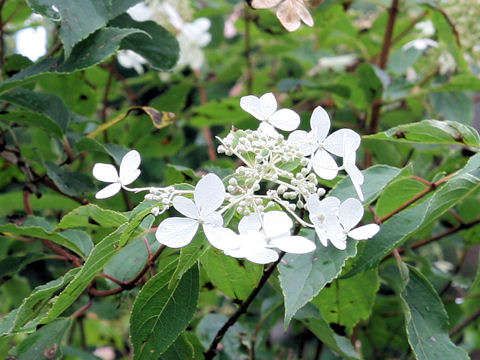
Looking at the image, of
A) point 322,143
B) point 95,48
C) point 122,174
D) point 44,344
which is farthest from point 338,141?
point 44,344

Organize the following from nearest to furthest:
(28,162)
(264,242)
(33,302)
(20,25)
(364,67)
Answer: (264,242) < (33,302) < (28,162) < (364,67) < (20,25)

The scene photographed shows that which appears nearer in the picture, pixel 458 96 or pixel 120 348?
pixel 458 96

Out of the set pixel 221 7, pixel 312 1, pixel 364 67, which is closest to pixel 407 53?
pixel 364 67

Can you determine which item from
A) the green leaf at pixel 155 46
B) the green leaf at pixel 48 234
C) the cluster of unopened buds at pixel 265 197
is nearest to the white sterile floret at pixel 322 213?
the cluster of unopened buds at pixel 265 197

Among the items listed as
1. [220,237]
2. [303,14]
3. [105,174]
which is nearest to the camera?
[220,237]

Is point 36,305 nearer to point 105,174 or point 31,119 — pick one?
point 105,174

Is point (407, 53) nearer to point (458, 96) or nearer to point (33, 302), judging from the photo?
point (458, 96)

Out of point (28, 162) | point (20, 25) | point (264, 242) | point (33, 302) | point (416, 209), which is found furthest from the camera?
point (20, 25)

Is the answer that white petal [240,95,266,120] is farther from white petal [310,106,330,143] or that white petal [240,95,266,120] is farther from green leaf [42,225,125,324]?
green leaf [42,225,125,324]
